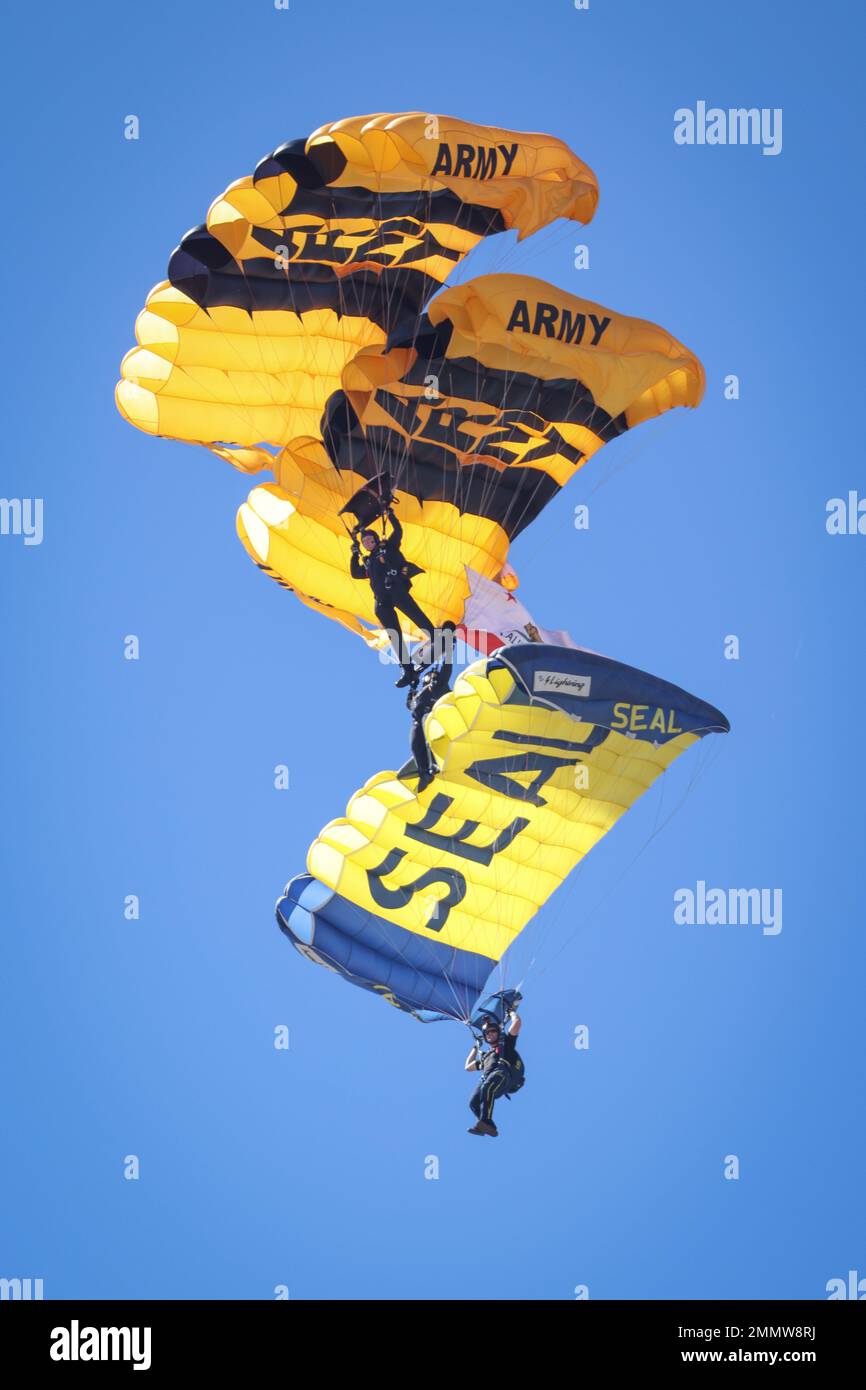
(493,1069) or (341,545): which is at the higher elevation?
(341,545)

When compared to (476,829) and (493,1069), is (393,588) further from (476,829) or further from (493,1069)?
(493,1069)

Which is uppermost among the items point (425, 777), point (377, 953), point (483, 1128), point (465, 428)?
point (465, 428)

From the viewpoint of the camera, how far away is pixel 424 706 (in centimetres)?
2016

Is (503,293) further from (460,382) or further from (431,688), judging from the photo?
(431,688)

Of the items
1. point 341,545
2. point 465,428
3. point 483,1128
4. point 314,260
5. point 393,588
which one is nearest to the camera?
point 483,1128

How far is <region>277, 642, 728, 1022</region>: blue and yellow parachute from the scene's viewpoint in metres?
19.4

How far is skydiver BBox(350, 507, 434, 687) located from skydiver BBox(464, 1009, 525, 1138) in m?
3.13

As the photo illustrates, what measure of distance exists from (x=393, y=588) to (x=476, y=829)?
2.25 m

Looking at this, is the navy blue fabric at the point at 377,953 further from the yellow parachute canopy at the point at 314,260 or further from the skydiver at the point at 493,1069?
the yellow parachute canopy at the point at 314,260

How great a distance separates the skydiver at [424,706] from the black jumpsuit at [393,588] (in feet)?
0.74

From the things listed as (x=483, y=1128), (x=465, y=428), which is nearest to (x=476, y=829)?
(x=483, y=1128)

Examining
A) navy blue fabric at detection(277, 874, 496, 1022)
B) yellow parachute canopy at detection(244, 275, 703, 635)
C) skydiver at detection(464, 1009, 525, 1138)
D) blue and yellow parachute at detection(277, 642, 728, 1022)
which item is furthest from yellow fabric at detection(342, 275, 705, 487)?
skydiver at detection(464, 1009, 525, 1138)

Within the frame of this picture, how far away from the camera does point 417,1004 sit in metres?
20.3
